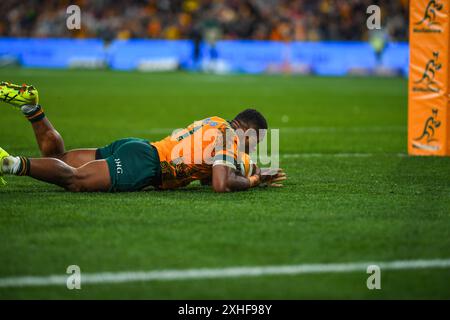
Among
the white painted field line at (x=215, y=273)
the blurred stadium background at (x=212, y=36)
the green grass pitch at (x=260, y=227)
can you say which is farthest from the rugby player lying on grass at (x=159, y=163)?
the blurred stadium background at (x=212, y=36)

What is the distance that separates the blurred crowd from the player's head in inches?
1175

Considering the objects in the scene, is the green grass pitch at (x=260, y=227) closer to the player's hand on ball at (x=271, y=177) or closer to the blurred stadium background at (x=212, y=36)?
the player's hand on ball at (x=271, y=177)

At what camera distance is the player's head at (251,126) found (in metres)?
8.05

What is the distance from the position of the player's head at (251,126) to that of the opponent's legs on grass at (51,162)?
140 centimetres

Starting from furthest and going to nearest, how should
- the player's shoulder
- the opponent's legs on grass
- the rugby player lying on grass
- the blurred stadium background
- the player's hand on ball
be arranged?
the blurred stadium background, the player's hand on ball, the player's shoulder, the rugby player lying on grass, the opponent's legs on grass

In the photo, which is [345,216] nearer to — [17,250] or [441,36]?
[17,250]

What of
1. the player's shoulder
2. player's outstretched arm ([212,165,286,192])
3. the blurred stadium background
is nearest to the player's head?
the player's shoulder

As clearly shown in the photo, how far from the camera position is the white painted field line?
4.97 m

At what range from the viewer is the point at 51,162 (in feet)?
25.0

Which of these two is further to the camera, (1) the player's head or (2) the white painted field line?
(1) the player's head

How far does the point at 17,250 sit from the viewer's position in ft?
18.5

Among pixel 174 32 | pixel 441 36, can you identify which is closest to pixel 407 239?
pixel 441 36

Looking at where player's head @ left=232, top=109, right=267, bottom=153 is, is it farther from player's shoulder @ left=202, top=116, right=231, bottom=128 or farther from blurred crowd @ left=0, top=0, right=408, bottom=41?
blurred crowd @ left=0, top=0, right=408, bottom=41
